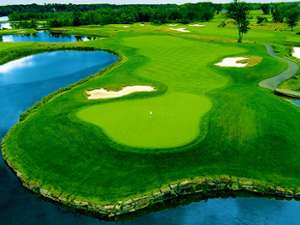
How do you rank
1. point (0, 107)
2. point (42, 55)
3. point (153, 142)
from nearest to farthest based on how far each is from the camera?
point (153, 142) < point (0, 107) < point (42, 55)

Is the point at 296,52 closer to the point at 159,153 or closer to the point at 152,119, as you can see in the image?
the point at 152,119

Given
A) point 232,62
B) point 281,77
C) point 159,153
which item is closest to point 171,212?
point 159,153

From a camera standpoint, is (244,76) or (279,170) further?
(244,76)

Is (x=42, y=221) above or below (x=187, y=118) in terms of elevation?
below

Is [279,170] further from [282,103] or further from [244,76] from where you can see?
[244,76]

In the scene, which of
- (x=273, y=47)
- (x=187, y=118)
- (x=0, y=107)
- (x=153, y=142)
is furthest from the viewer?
(x=273, y=47)

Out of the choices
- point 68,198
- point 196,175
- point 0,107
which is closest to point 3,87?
point 0,107

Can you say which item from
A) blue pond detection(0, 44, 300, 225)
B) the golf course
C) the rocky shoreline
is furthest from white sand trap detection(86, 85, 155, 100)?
the rocky shoreline
